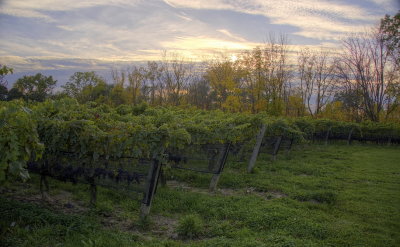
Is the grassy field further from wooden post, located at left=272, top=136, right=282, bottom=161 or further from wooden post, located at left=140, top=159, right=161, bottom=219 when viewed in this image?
wooden post, located at left=272, top=136, right=282, bottom=161

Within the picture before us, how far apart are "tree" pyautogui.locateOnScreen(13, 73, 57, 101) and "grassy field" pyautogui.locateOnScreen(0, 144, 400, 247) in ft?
87.1

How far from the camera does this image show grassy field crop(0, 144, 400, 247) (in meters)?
4.74

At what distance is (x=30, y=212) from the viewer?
17.2ft

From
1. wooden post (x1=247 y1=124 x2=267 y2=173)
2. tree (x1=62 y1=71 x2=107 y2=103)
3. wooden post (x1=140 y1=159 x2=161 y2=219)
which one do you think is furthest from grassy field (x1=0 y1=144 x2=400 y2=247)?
tree (x1=62 y1=71 x2=107 y2=103)

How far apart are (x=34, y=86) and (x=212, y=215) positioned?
35.5 meters

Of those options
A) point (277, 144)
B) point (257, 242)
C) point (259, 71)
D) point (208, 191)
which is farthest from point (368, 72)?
point (257, 242)

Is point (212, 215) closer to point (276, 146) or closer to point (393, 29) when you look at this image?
point (276, 146)

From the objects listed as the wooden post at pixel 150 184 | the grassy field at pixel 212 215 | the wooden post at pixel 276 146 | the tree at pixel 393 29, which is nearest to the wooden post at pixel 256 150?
the grassy field at pixel 212 215

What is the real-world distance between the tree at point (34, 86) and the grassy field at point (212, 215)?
26.5m

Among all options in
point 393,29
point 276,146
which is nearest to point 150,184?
point 276,146

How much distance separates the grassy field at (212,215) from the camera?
4742 millimetres

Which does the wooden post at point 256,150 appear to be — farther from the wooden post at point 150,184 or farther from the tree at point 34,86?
the tree at point 34,86

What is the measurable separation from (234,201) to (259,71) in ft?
89.3

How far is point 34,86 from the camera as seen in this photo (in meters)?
35.8
